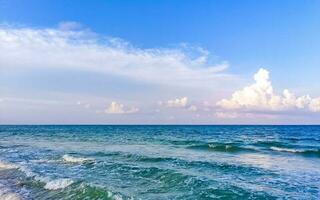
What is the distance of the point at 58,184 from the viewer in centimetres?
1686

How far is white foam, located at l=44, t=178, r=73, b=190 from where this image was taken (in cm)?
1653

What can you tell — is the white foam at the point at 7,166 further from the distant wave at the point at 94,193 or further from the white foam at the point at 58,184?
the distant wave at the point at 94,193

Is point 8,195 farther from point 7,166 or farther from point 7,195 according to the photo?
point 7,166

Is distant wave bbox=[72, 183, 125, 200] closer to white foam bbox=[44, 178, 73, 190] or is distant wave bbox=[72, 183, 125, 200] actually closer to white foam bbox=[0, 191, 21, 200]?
white foam bbox=[44, 178, 73, 190]

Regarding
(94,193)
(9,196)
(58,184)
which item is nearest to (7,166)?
(58,184)

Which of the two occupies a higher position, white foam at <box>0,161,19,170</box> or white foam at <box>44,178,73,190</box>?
white foam at <box>0,161,19,170</box>

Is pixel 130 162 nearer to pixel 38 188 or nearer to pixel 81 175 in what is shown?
pixel 81 175

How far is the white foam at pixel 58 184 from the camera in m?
16.5

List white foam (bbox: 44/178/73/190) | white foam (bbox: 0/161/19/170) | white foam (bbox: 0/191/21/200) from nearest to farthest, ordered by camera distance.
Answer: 1. white foam (bbox: 0/191/21/200)
2. white foam (bbox: 44/178/73/190)
3. white foam (bbox: 0/161/19/170)

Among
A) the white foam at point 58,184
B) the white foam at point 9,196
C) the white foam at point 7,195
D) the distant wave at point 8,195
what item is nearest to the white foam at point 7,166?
the white foam at point 58,184

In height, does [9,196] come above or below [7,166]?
below

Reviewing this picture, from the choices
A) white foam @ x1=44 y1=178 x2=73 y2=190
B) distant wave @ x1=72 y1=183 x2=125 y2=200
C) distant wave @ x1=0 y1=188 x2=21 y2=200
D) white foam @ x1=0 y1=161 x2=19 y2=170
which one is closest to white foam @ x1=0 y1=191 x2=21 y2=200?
distant wave @ x1=0 y1=188 x2=21 y2=200

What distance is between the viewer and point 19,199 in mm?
14422

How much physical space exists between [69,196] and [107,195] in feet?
5.37
